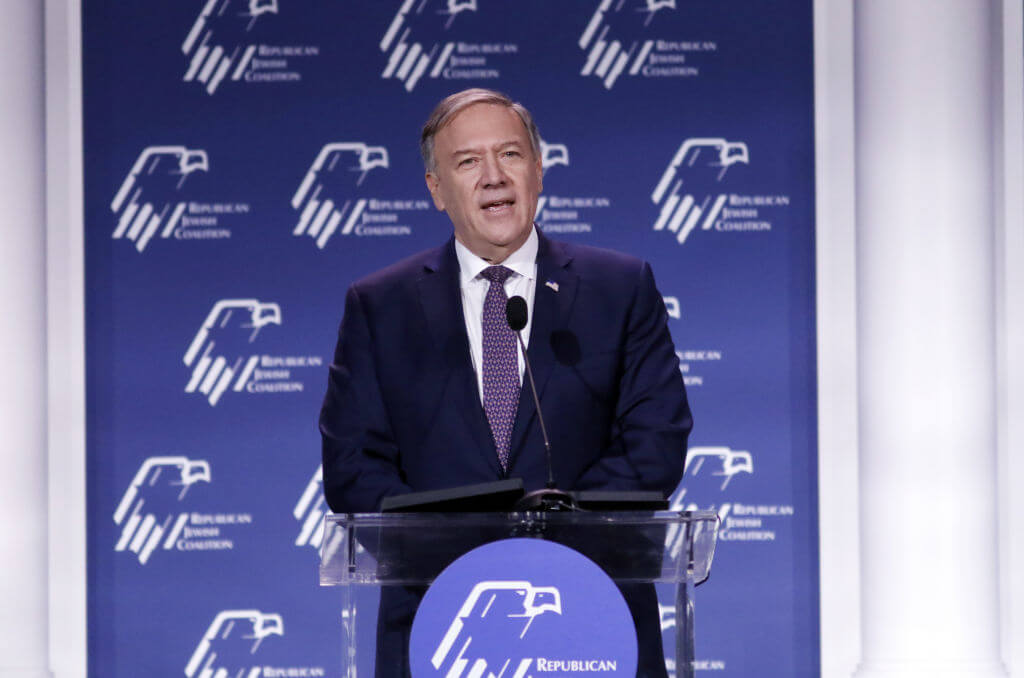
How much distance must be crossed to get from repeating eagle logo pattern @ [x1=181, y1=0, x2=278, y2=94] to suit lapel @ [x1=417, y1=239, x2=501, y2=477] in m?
2.40

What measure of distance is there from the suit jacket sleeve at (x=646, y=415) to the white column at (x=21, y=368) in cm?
282

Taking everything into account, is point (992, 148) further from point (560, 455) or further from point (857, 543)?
point (560, 455)

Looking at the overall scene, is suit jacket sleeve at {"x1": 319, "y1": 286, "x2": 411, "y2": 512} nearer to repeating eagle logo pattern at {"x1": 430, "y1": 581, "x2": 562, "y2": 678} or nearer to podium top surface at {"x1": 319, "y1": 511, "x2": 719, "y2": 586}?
podium top surface at {"x1": 319, "y1": 511, "x2": 719, "y2": 586}

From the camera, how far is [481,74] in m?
4.79

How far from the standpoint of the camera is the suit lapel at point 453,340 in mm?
2459

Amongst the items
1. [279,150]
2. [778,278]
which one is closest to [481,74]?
[279,150]

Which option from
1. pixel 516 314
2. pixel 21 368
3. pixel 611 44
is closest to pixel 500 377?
pixel 516 314

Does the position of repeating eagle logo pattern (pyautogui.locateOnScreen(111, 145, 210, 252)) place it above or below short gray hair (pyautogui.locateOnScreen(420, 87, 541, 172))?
above

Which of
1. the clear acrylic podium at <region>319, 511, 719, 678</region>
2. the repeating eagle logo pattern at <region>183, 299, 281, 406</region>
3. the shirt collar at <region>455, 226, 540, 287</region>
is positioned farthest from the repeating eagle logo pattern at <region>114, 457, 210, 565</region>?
the clear acrylic podium at <region>319, 511, 719, 678</region>

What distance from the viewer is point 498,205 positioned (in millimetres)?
2590

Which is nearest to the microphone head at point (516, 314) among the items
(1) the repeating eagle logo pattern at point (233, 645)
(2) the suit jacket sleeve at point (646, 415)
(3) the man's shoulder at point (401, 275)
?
(2) the suit jacket sleeve at point (646, 415)

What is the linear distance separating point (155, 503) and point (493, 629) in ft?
10.6

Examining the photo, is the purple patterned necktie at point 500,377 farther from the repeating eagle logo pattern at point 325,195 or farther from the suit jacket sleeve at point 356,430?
the repeating eagle logo pattern at point 325,195

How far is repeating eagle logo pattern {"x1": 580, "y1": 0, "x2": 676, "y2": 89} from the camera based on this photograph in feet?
15.7
